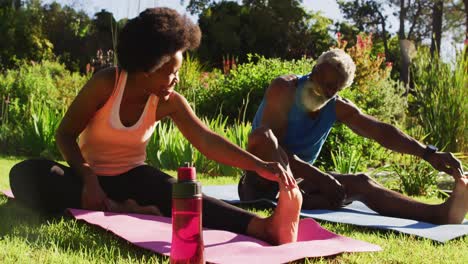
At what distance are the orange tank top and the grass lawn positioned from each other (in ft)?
1.21

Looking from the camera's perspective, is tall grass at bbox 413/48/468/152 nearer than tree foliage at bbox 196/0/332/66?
Yes

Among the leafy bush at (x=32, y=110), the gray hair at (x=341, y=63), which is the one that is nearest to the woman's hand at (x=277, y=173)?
the gray hair at (x=341, y=63)

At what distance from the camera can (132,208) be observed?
10.7 ft

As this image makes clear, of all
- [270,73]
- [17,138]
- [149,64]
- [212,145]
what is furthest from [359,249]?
[17,138]

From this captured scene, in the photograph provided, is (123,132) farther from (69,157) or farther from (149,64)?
(149,64)

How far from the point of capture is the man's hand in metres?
3.59

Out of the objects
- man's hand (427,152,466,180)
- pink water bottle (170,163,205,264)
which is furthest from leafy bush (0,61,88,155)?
pink water bottle (170,163,205,264)

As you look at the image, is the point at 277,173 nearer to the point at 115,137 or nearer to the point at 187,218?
the point at 187,218

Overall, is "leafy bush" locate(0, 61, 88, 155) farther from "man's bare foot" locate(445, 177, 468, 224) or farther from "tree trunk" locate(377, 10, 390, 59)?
"tree trunk" locate(377, 10, 390, 59)

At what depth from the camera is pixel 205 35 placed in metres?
21.9

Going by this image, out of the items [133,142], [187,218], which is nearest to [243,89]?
[133,142]

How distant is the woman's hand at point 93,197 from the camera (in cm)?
309

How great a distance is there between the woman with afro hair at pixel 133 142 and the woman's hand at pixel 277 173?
0.09 metres

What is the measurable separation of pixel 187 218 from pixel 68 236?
0.94m
